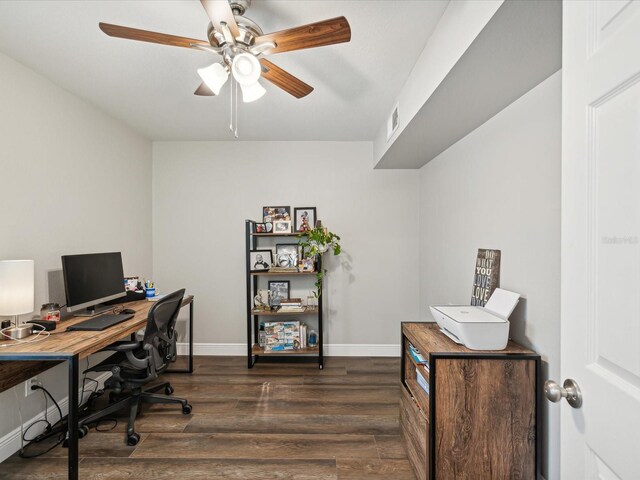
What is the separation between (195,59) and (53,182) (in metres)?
1.42

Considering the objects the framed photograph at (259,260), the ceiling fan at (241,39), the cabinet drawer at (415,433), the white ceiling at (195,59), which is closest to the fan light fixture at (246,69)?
the ceiling fan at (241,39)

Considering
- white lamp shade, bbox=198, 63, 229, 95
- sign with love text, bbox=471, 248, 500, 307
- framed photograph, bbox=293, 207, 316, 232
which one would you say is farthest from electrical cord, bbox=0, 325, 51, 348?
sign with love text, bbox=471, 248, 500, 307

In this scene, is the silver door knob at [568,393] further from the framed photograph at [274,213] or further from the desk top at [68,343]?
the framed photograph at [274,213]

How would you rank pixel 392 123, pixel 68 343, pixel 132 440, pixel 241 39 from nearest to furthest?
pixel 241 39 < pixel 68 343 < pixel 132 440 < pixel 392 123

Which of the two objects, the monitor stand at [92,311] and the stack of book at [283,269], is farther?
the stack of book at [283,269]

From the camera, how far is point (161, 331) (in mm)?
2271

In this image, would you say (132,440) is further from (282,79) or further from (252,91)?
(282,79)

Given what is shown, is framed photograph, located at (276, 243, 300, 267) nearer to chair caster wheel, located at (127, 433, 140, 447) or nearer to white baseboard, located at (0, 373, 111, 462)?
chair caster wheel, located at (127, 433, 140, 447)

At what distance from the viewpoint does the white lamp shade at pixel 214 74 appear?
1547 mm

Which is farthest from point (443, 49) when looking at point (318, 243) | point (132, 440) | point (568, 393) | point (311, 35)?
point (132, 440)

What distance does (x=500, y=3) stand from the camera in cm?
107

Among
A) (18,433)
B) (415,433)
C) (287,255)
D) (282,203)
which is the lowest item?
(18,433)

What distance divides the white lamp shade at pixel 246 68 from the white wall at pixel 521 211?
1441 millimetres

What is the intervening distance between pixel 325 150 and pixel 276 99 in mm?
1162
